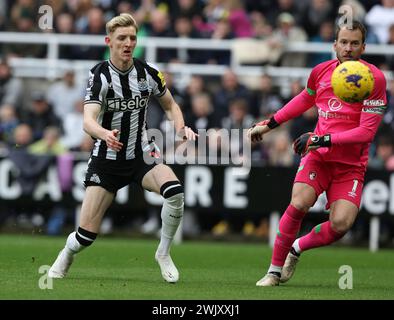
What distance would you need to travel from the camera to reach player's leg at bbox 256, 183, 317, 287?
10258mm

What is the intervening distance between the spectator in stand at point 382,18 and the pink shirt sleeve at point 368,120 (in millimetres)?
9217

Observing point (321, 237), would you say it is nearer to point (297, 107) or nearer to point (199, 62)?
point (297, 107)

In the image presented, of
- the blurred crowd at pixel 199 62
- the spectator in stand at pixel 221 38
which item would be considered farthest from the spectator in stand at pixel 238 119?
the spectator in stand at pixel 221 38

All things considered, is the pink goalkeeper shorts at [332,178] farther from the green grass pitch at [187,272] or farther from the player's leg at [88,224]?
the player's leg at [88,224]

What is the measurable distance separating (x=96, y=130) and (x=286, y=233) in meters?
2.08

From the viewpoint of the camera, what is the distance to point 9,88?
63.5 ft

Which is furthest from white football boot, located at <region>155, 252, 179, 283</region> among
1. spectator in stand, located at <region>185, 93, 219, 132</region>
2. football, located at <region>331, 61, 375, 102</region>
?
spectator in stand, located at <region>185, 93, 219, 132</region>

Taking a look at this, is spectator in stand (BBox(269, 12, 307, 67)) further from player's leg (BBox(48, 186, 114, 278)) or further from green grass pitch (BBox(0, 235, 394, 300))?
player's leg (BBox(48, 186, 114, 278))

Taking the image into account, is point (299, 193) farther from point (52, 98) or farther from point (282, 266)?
point (52, 98)

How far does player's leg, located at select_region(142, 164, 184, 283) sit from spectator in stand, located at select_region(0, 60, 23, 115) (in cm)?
915

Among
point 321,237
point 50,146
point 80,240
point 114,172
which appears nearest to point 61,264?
point 80,240

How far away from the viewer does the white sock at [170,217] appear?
33.8 feet

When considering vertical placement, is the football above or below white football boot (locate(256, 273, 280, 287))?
above

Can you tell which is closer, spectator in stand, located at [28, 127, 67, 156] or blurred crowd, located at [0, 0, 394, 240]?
blurred crowd, located at [0, 0, 394, 240]
